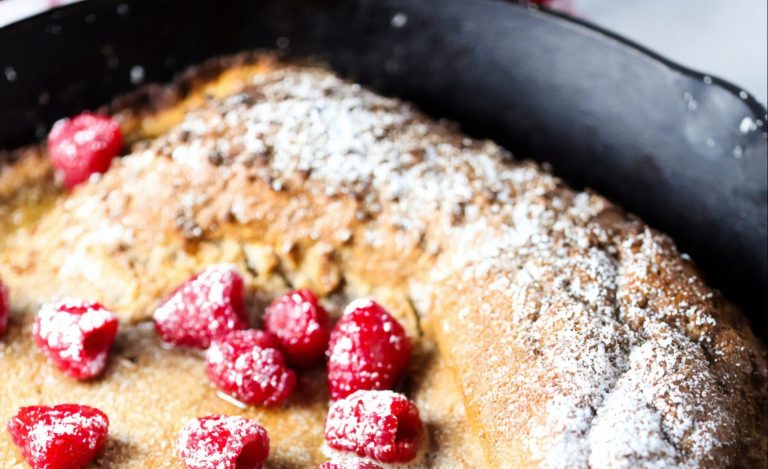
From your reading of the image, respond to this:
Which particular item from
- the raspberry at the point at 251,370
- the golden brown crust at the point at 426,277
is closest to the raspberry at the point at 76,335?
the golden brown crust at the point at 426,277

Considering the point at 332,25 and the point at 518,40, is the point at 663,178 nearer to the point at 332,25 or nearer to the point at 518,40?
the point at 518,40

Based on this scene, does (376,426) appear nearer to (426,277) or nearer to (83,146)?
(426,277)

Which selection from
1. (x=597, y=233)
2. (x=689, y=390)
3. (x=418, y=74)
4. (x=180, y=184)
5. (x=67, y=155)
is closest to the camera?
(x=689, y=390)

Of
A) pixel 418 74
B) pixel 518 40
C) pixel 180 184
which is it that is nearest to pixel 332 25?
pixel 418 74

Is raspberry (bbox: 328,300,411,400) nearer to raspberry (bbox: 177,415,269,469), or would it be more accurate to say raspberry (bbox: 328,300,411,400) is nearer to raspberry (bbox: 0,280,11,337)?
raspberry (bbox: 177,415,269,469)

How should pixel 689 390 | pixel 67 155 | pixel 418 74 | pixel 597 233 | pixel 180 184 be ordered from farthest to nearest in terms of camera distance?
pixel 418 74, pixel 67 155, pixel 180 184, pixel 597 233, pixel 689 390

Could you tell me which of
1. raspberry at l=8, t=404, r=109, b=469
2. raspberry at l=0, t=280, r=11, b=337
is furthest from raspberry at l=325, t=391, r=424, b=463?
raspberry at l=0, t=280, r=11, b=337

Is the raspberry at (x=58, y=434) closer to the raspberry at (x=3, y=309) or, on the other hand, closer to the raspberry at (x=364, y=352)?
the raspberry at (x=3, y=309)
